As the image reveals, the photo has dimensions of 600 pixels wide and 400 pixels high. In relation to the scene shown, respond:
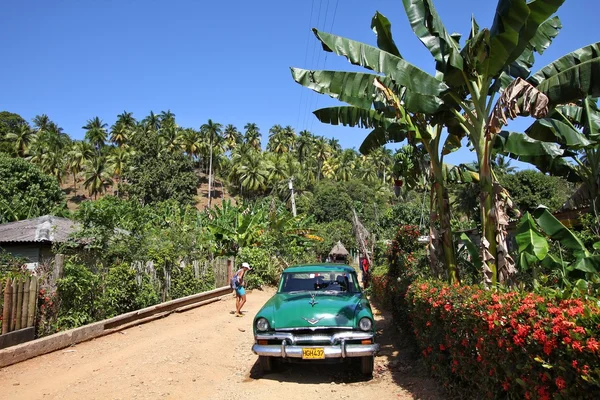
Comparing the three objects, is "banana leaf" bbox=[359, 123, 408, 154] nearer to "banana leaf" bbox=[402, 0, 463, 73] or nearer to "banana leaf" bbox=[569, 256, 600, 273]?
"banana leaf" bbox=[402, 0, 463, 73]

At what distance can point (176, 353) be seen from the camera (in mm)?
8406

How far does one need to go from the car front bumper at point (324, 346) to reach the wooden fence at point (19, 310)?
15.2ft

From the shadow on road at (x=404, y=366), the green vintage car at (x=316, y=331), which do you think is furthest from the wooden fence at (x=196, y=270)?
the shadow on road at (x=404, y=366)

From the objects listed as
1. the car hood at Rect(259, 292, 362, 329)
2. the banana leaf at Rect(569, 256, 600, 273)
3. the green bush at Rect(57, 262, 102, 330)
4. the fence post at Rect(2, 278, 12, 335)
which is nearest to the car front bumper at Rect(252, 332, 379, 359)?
the car hood at Rect(259, 292, 362, 329)

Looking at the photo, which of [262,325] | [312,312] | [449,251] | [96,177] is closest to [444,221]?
[449,251]

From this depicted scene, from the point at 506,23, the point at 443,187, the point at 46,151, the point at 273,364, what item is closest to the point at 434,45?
the point at 506,23

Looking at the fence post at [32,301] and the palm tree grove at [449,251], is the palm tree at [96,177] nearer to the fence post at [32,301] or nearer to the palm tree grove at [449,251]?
the palm tree grove at [449,251]

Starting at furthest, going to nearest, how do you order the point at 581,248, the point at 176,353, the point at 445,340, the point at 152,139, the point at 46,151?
the point at 46,151 < the point at 152,139 < the point at 176,353 < the point at 581,248 < the point at 445,340

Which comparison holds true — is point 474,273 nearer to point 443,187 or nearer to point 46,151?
point 443,187

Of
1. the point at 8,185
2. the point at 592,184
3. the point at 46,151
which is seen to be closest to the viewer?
the point at 592,184

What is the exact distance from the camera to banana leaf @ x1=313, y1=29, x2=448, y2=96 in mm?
6863

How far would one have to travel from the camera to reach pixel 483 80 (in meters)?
6.61

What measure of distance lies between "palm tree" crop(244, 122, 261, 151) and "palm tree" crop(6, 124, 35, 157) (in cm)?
3819

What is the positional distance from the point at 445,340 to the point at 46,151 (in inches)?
3047
